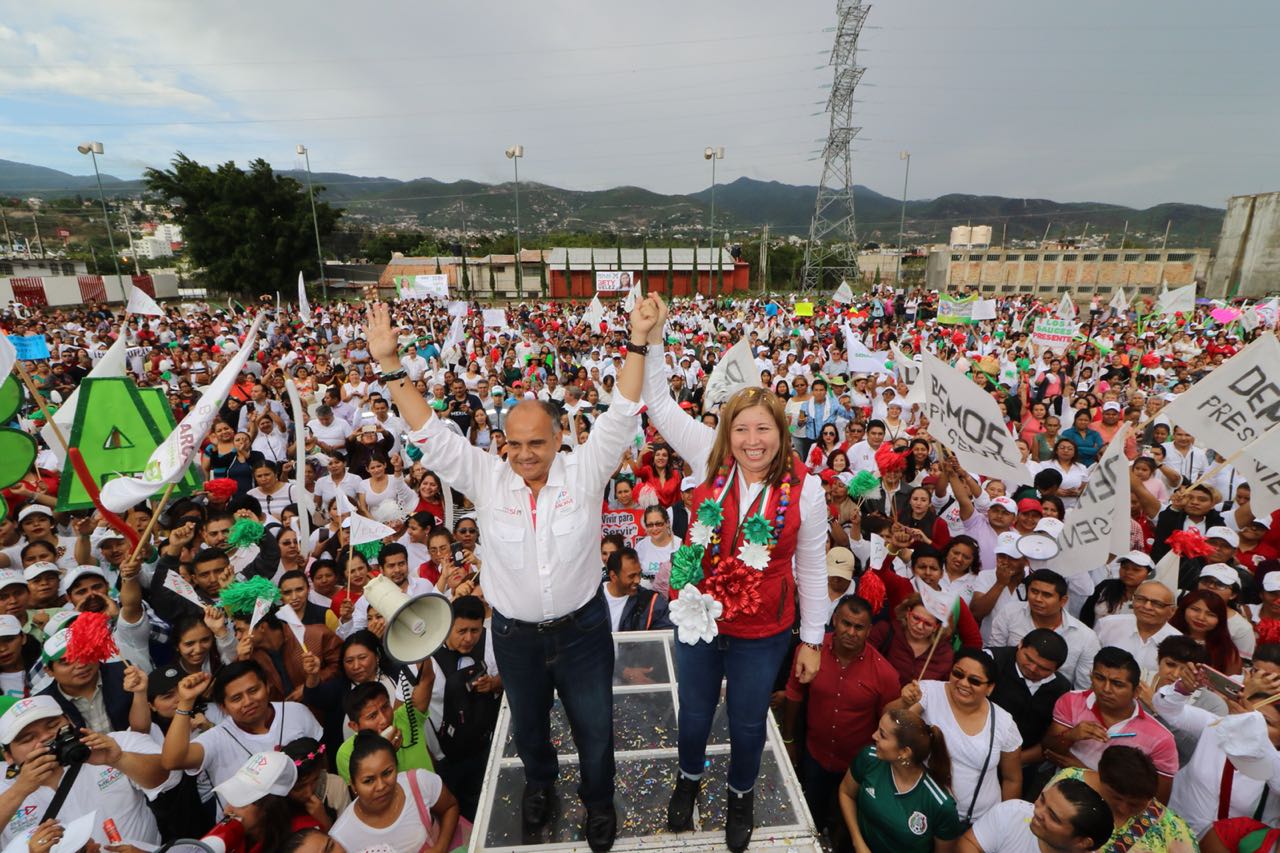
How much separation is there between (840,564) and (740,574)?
8.02 feet

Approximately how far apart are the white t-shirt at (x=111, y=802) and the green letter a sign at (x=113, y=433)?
83.9 inches

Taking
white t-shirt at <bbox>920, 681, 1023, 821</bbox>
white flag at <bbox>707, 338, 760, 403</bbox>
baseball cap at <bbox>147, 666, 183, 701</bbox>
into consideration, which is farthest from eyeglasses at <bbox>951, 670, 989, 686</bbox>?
white flag at <bbox>707, 338, 760, 403</bbox>

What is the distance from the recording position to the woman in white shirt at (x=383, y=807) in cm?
275

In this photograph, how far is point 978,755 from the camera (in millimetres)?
3014

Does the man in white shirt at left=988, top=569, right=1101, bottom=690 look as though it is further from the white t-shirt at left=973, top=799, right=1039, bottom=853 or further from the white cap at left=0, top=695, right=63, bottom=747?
the white cap at left=0, top=695, right=63, bottom=747

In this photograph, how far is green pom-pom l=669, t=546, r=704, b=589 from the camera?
7.92ft

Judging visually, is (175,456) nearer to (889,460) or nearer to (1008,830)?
(1008,830)

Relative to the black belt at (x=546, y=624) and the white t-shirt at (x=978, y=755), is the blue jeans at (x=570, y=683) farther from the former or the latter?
the white t-shirt at (x=978, y=755)

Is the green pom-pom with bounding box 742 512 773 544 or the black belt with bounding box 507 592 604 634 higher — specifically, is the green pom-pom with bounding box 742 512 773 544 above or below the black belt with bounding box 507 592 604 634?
above

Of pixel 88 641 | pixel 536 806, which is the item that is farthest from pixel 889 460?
pixel 88 641

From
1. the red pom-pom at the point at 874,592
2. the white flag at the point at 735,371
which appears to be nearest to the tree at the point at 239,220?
the white flag at the point at 735,371

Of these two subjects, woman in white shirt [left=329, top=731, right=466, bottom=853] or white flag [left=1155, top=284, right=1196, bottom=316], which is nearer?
woman in white shirt [left=329, top=731, right=466, bottom=853]

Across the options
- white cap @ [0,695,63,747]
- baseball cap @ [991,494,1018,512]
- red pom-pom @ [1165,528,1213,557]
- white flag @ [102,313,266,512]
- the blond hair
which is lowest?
baseball cap @ [991,494,1018,512]

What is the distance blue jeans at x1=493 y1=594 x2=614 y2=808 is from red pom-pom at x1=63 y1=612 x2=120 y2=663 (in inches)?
79.9
